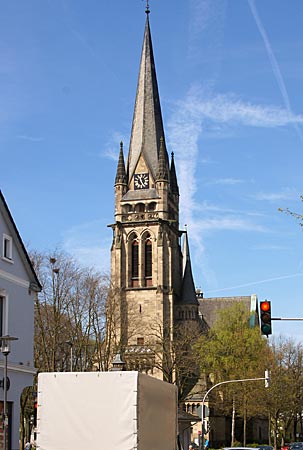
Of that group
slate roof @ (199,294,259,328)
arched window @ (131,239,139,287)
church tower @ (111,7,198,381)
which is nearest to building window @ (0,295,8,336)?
church tower @ (111,7,198,381)

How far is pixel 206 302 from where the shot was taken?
Result: 12025cm

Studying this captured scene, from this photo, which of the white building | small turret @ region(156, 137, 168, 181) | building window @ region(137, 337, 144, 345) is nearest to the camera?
the white building

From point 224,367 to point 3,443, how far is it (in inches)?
2203

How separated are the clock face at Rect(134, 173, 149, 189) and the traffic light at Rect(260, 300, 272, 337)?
75088 millimetres

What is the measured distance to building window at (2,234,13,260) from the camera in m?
30.1

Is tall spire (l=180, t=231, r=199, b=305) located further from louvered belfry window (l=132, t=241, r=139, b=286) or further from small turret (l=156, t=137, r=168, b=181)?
small turret (l=156, t=137, r=168, b=181)

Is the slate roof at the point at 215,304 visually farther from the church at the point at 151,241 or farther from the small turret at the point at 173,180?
the small turret at the point at 173,180

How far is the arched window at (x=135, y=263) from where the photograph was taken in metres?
95.9

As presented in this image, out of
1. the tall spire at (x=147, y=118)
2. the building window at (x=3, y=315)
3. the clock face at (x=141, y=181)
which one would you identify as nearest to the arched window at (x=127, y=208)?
the clock face at (x=141, y=181)

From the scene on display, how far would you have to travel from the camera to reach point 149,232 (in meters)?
97.6

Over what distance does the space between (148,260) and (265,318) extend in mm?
71113

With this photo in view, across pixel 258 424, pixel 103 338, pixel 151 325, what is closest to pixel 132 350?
pixel 151 325

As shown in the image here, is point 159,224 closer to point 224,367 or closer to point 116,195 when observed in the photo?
point 116,195

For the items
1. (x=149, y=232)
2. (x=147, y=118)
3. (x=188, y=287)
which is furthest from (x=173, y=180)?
(x=188, y=287)
